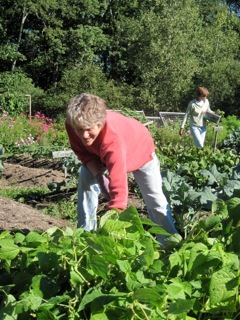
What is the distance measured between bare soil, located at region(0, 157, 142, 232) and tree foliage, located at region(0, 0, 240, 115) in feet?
58.5

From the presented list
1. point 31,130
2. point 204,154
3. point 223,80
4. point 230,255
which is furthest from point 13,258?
point 223,80

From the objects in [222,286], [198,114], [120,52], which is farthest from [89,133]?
[120,52]

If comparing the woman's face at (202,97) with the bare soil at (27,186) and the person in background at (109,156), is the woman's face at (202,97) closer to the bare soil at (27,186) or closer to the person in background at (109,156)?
the bare soil at (27,186)

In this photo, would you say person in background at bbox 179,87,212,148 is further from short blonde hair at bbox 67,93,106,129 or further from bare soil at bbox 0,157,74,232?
short blonde hair at bbox 67,93,106,129

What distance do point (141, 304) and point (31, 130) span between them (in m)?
15.3

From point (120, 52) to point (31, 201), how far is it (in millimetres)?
31315

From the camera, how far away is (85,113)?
356 centimetres

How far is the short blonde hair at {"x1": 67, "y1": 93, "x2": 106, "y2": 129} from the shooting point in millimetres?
3559

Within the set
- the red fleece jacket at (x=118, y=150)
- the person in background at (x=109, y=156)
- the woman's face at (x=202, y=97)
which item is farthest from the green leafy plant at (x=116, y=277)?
the woman's face at (x=202, y=97)

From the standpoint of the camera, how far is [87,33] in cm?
3641

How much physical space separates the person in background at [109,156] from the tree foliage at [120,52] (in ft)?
82.1

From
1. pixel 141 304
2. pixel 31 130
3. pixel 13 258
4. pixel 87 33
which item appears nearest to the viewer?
pixel 141 304


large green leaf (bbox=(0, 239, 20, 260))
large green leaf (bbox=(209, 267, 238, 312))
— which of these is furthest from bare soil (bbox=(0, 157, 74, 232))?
large green leaf (bbox=(209, 267, 238, 312))

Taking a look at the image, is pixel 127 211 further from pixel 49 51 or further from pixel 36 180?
pixel 49 51
